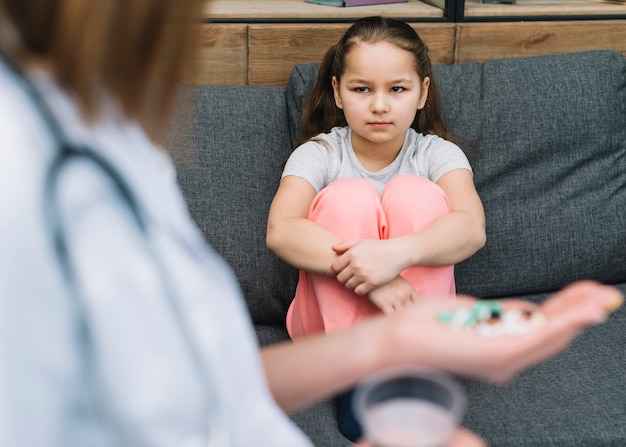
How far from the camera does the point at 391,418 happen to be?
0.78 metres

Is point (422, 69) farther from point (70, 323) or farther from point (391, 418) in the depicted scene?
point (70, 323)

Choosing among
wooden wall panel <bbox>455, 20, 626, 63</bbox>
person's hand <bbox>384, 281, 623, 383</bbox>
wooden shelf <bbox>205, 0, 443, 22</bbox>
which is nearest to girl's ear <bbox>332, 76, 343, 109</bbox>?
wooden shelf <bbox>205, 0, 443, 22</bbox>

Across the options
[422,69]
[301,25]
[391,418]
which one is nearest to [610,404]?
[422,69]

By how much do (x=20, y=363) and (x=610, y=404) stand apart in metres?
1.31

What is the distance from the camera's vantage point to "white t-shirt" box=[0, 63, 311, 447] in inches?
21.6

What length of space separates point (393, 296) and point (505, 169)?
56 centimetres

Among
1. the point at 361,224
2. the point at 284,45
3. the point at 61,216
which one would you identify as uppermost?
the point at 61,216

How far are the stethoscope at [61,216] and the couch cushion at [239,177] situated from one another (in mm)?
1250

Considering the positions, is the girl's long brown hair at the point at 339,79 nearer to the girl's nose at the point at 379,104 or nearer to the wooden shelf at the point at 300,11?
the girl's nose at the point at 379,104

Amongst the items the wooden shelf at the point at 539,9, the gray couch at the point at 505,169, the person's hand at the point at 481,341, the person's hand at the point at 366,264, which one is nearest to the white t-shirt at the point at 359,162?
the gray couch at the point at 505,169

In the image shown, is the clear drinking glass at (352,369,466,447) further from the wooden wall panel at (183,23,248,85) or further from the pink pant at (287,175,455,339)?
the wooden wall panel at (183,23,248,85)

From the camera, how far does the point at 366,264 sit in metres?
1.62

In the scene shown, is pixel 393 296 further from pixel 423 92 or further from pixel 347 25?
pixel 347 25

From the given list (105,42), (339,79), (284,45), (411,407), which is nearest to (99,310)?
(105,42)
